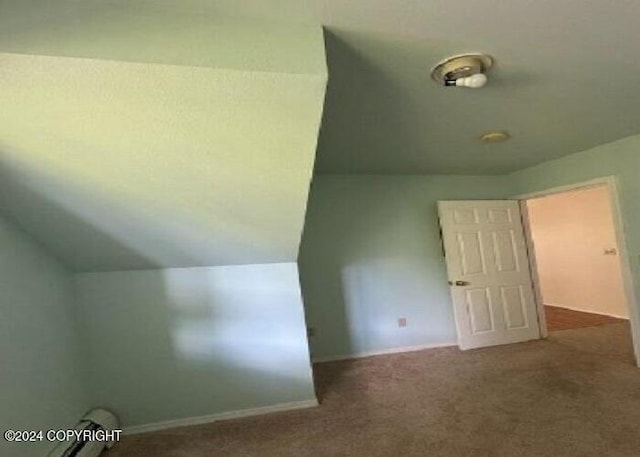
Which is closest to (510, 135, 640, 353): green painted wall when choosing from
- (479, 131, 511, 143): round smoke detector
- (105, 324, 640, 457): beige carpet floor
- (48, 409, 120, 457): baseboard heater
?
(105, 324, 640, 457): beige carpet floor

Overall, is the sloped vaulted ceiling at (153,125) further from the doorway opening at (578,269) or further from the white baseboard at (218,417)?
the doorway opening at (578,269)

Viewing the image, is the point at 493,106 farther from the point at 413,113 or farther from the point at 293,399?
the point at 293,399

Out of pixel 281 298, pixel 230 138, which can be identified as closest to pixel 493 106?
pixel 230 138

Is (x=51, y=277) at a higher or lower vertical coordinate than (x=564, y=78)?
lower

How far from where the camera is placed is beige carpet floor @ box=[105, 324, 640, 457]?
2.18m

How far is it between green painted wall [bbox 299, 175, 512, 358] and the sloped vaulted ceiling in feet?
5.87

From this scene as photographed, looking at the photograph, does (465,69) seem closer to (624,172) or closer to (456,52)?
(456,52)

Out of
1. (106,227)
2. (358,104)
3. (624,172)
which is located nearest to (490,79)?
(358,104)

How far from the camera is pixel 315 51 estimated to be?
150 cm

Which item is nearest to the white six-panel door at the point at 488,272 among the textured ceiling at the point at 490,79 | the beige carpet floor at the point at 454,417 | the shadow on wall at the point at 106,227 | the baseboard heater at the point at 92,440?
the beige carpet floor at the point at 454,417

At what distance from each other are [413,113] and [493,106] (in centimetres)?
51

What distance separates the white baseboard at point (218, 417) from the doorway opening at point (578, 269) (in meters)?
3.06

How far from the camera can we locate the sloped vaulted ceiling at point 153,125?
1343 mm

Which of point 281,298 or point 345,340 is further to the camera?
point 345,340
